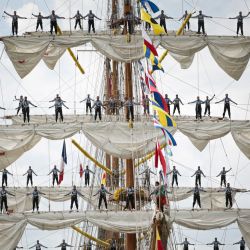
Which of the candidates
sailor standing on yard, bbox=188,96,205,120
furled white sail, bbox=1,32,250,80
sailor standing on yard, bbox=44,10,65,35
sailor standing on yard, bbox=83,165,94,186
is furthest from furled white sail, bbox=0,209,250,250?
sailor standing on yard, bbox=83,165,94,186

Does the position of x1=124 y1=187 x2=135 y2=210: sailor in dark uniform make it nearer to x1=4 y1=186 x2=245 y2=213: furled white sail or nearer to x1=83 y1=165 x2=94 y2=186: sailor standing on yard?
x1=4 y1=186 x2=245 y2=213: furled white sail

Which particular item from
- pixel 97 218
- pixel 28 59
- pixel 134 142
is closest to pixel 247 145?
pixel 134 142

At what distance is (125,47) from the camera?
27516 millimetres

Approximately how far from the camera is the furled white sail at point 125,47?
27.6m

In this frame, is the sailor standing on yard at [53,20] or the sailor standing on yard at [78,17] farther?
the sailor standing on yard at [78,17]

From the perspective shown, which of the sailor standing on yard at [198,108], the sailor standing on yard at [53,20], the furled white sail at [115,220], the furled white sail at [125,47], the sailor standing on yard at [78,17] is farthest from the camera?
the sailor standing on yard at [78,17]

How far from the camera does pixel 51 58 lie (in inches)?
1162

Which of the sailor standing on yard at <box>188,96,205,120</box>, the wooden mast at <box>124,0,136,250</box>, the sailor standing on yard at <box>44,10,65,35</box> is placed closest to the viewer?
the wooden mast at <box>124,0,136,250</box>

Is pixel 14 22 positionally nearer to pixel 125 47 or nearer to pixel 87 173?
pixel 125 47

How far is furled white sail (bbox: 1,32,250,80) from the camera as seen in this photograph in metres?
27.6

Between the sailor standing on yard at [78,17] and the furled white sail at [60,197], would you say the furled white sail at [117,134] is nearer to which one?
the sailor standing on yard at [78,17]

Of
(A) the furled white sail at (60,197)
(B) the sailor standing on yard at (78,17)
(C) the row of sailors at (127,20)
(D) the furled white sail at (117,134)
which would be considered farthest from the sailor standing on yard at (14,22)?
(A) the furled white sail at (60,197)

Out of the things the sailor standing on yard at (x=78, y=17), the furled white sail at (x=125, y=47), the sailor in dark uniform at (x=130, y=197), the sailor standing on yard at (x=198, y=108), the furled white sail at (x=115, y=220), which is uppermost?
the sailor standing on yard at (x=78, y=17)

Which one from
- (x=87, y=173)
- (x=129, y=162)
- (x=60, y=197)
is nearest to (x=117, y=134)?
(x=129, y=162)
